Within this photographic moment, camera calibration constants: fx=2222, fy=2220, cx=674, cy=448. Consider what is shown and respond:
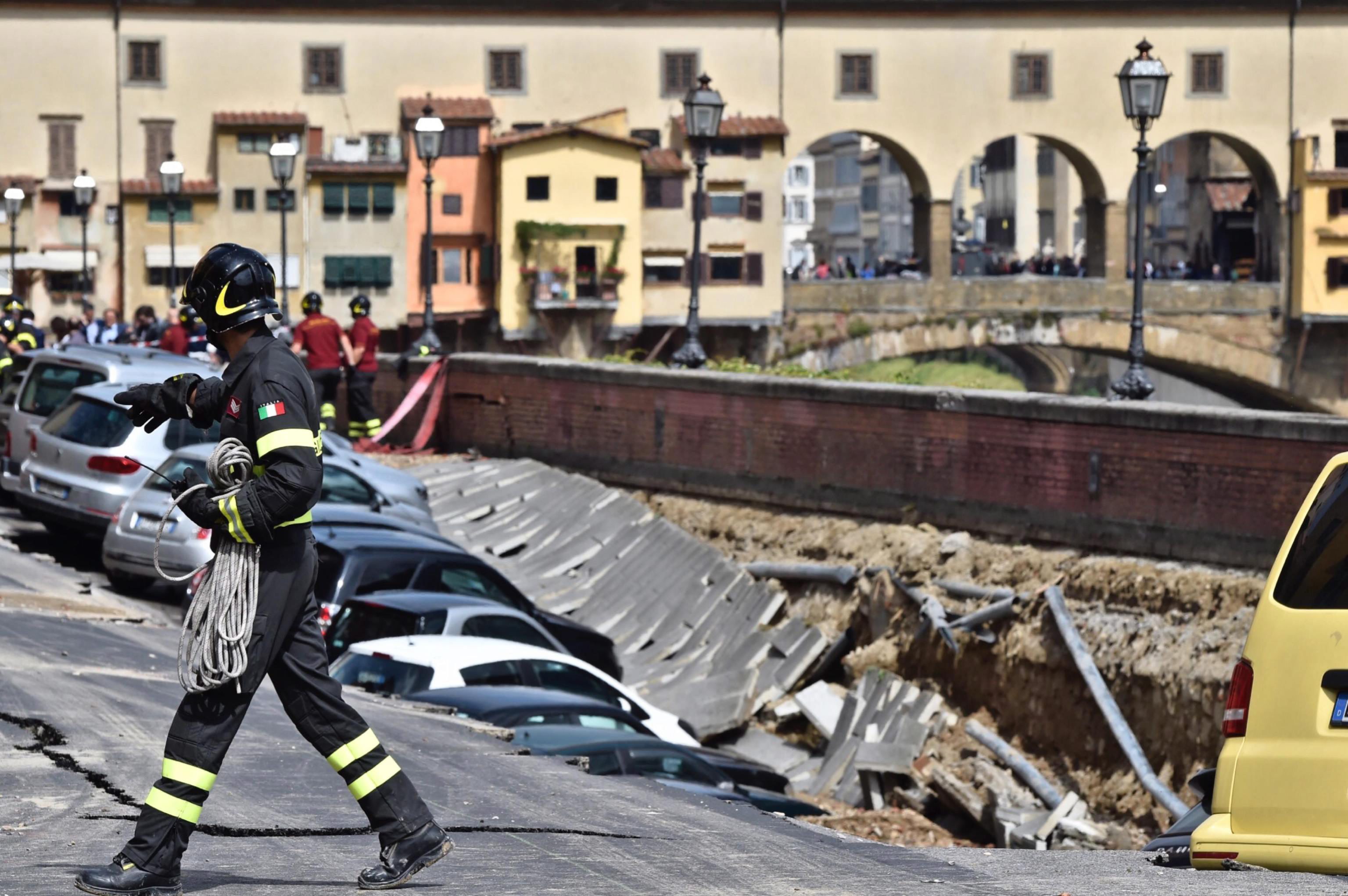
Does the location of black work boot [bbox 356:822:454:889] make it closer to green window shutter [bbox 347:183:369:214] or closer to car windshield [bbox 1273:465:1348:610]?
car windshield [bbox 1273:465:1348:610]

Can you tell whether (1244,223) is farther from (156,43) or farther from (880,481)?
(880,481)

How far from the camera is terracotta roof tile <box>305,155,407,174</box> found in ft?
220

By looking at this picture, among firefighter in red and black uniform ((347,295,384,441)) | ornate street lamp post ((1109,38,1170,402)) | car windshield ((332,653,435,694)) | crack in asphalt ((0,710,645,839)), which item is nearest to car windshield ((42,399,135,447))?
car windshield ((332,653,435,694))

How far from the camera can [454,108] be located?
68375 millimetres

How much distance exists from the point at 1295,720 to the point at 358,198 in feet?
204

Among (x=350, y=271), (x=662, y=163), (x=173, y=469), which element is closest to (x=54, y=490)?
(x=173, y=469)

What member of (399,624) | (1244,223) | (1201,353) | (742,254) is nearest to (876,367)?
(742,254)

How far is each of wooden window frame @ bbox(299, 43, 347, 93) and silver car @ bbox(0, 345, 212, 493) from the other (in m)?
48.8

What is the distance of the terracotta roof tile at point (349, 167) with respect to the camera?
2638 inches

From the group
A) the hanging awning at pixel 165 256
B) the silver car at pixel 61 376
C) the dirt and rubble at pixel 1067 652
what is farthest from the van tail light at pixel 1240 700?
the hanging awning at pixel 165 256

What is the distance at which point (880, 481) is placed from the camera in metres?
21.4

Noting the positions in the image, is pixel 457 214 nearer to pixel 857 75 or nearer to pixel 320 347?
pixel 857 75

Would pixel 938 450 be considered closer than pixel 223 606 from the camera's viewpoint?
No

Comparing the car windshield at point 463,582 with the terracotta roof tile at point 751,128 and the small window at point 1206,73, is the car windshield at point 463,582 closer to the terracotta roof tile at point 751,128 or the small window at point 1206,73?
the terracotta roof tile at point 751,128
